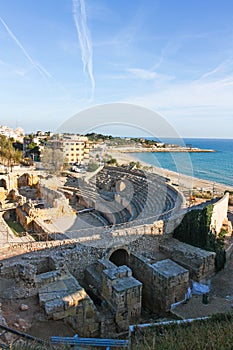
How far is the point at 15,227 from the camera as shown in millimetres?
16828

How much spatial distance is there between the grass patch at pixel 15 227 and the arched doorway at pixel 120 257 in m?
6.75

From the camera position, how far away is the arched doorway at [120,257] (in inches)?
435

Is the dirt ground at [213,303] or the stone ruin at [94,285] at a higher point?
the stone ruin at [94,285]

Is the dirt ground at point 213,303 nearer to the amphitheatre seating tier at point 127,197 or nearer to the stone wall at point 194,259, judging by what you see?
the stone wall at point 194,259

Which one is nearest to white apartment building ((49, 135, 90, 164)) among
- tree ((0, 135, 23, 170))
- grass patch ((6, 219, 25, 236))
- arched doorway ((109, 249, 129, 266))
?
tree ((0, 135, 23, 170))

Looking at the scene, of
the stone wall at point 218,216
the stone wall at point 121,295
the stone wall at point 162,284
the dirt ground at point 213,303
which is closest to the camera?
the stone wall at point 121,295

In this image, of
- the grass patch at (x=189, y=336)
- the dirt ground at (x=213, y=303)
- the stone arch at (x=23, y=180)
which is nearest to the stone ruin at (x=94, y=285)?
the dirt ground at (x=213, y=303)

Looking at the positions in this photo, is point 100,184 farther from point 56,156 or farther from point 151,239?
point 151,239

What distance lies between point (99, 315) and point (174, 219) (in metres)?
6.17

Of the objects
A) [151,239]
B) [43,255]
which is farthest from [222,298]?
[43,255]

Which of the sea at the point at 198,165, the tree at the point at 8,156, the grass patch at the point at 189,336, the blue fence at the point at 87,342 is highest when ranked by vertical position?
the tree at the point at 8,156

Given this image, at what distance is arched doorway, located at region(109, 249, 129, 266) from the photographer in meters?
11.0

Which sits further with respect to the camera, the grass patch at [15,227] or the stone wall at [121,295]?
the grass patch at [15,227]

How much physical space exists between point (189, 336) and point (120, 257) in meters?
6.45
